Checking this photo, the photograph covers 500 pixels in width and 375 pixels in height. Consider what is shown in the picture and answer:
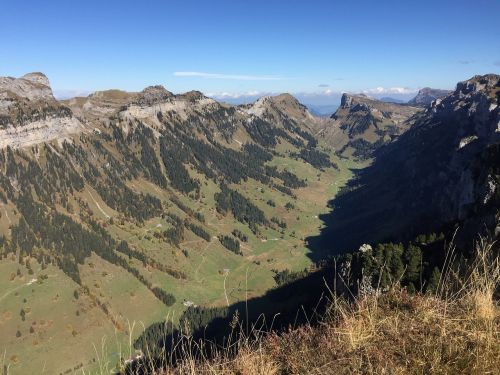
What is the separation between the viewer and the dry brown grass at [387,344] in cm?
765

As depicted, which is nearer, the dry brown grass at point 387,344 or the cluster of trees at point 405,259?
the dry brown grass at point 387,344

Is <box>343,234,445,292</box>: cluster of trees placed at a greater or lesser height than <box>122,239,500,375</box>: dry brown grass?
lesser

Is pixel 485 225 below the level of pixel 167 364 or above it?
below

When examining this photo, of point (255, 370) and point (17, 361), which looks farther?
point (17, 361)

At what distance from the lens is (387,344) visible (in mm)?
8516

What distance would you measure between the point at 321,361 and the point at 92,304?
20710 cm

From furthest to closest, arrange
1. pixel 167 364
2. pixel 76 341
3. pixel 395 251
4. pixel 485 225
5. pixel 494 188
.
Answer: pixel 76 341, pixel 494 188, pixel 395 251, pixel 485 225, pixel 167 364

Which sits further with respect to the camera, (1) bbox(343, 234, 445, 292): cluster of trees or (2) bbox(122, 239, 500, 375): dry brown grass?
(1) bbox(343, 234, 445, 292): cluster of trees

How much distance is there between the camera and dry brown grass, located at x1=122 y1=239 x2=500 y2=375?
301 inches

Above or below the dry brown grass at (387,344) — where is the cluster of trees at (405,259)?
below

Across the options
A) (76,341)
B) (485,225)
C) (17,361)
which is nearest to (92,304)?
(76,341)

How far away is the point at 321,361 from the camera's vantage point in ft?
27.5

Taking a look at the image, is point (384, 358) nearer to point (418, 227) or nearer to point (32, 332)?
point (418, 227)

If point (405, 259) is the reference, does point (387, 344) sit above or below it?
above
